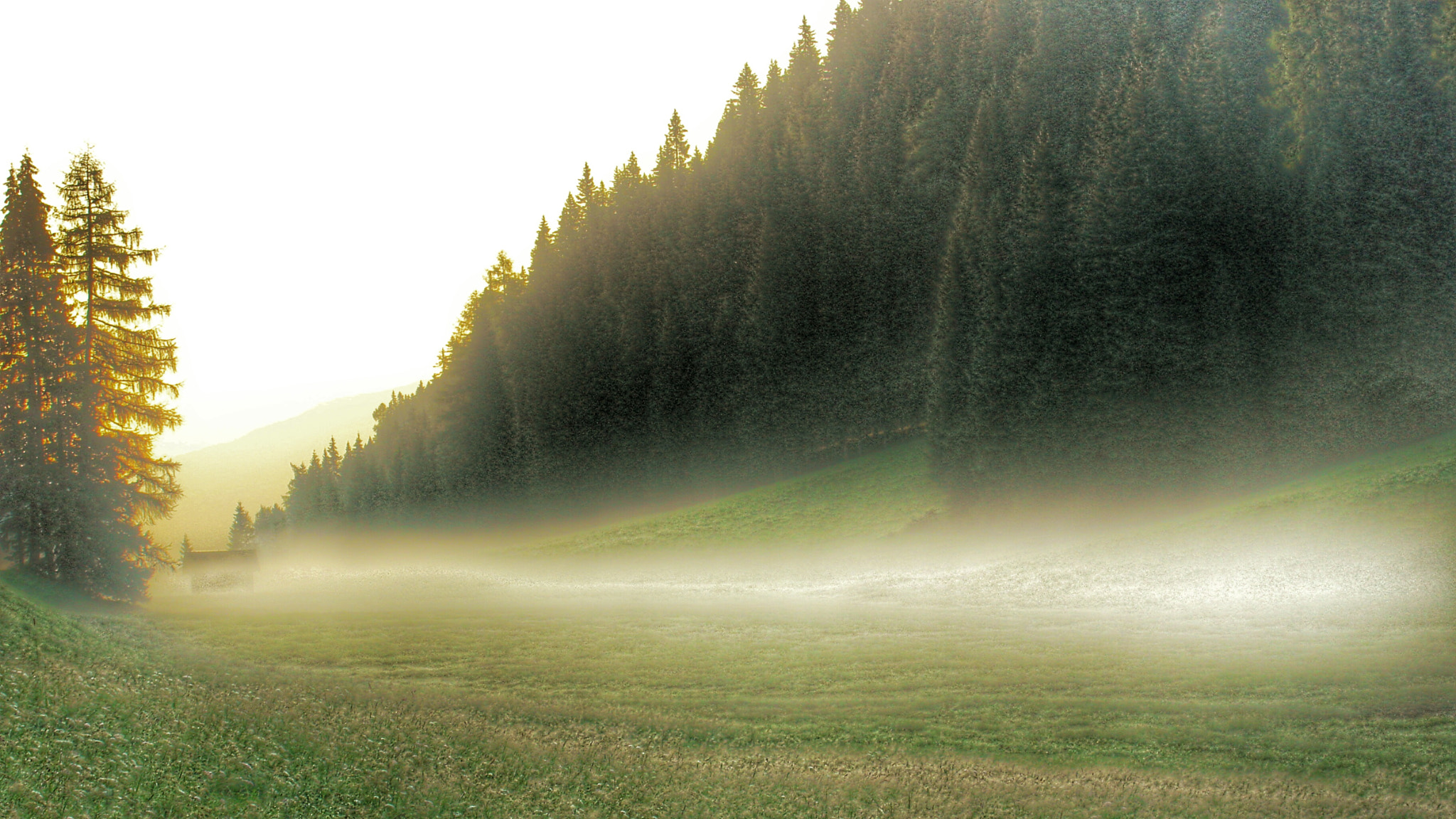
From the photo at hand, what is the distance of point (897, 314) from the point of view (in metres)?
51.9

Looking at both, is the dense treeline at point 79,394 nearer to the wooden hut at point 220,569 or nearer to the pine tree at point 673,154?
the wooden hut at point 220,569

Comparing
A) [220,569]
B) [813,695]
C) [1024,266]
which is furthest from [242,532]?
[813,695]

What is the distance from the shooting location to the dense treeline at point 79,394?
20.7m

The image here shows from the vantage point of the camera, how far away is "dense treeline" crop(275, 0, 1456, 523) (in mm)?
34656

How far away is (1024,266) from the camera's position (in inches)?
1566

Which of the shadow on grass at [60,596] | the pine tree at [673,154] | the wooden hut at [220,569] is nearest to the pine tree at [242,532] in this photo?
the pine tree at [673,154]

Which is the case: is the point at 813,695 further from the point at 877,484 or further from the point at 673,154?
the point at 673,154

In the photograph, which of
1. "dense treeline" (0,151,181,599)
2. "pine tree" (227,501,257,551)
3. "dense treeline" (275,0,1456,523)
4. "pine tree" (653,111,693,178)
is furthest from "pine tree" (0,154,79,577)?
"pine tree" (227,501,257,551)

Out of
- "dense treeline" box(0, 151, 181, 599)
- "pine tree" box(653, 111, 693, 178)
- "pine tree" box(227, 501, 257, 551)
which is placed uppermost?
"pine tree" box(653, 111, 693, 178)

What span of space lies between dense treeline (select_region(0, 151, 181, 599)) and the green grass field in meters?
2.25

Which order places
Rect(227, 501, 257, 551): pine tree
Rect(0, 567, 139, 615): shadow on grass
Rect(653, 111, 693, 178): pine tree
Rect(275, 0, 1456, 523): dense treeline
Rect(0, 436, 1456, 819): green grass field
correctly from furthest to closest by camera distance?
Rect(227, 501, 257, 551): pine tree, Rect(653, 111, 693, 178): pine tree, Rect(275, 0, 1456, 523): dense treeline, Rect(0, 567, 139, 615): shadow on grass, Rect(0, 436, 1456, 819): green grass field

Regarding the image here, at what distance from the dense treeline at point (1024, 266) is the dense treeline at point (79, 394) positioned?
3211cm

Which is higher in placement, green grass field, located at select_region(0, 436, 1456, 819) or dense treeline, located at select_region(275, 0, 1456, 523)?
dense treeline, located at select_region(275, 0, 1456, 523)

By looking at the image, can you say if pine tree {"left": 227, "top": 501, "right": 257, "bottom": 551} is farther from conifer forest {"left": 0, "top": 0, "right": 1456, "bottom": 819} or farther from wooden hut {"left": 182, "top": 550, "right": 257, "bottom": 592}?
wooden hut {"left": 182, "top": 550, "right": 257, "bottom": 592}
